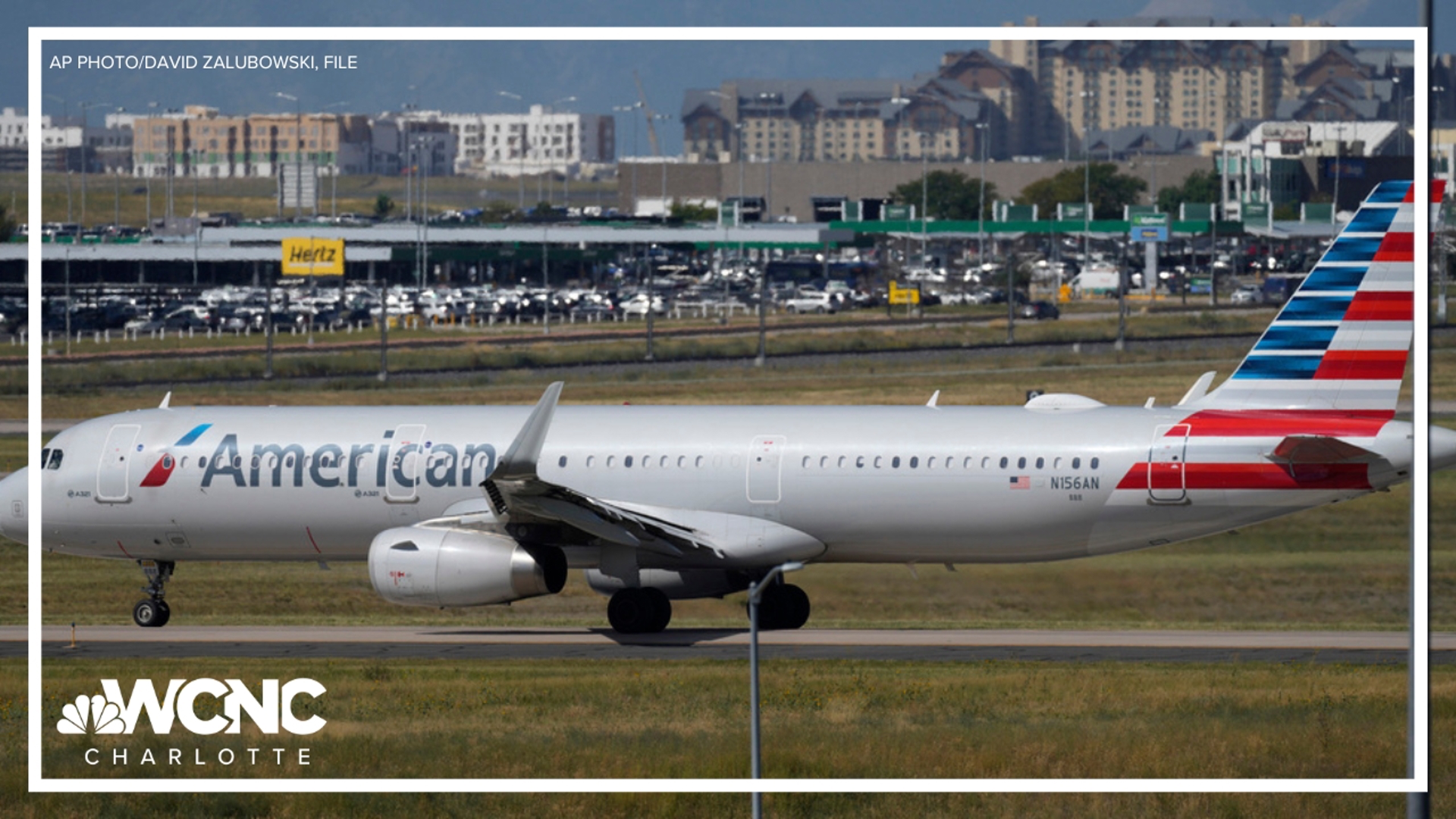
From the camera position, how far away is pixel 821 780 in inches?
816

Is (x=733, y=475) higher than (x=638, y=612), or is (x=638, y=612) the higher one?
(x=733, y=475)

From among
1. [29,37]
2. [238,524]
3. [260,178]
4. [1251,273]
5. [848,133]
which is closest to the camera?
[29,37]

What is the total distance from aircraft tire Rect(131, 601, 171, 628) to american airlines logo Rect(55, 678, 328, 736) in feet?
33.6

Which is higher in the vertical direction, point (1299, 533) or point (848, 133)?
point (848, 133)

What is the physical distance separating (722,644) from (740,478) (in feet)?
11.7

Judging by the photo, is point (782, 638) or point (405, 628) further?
point (405, 628)

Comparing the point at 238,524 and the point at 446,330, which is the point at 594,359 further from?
the point at 238,524

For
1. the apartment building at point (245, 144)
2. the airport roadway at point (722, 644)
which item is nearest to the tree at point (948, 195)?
the apartment building at point (245, 144)

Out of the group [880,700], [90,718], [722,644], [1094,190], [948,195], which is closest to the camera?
[90,718]

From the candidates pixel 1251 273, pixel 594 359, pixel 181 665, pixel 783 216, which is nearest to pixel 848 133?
pixel 594 359

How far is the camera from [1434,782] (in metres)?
26.1

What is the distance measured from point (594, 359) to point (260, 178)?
7099cm

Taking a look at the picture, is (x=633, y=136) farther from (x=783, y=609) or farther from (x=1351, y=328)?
(x=1351, y=328)

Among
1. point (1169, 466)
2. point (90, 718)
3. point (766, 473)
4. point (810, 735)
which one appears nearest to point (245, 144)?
Result: point (766, 473)
